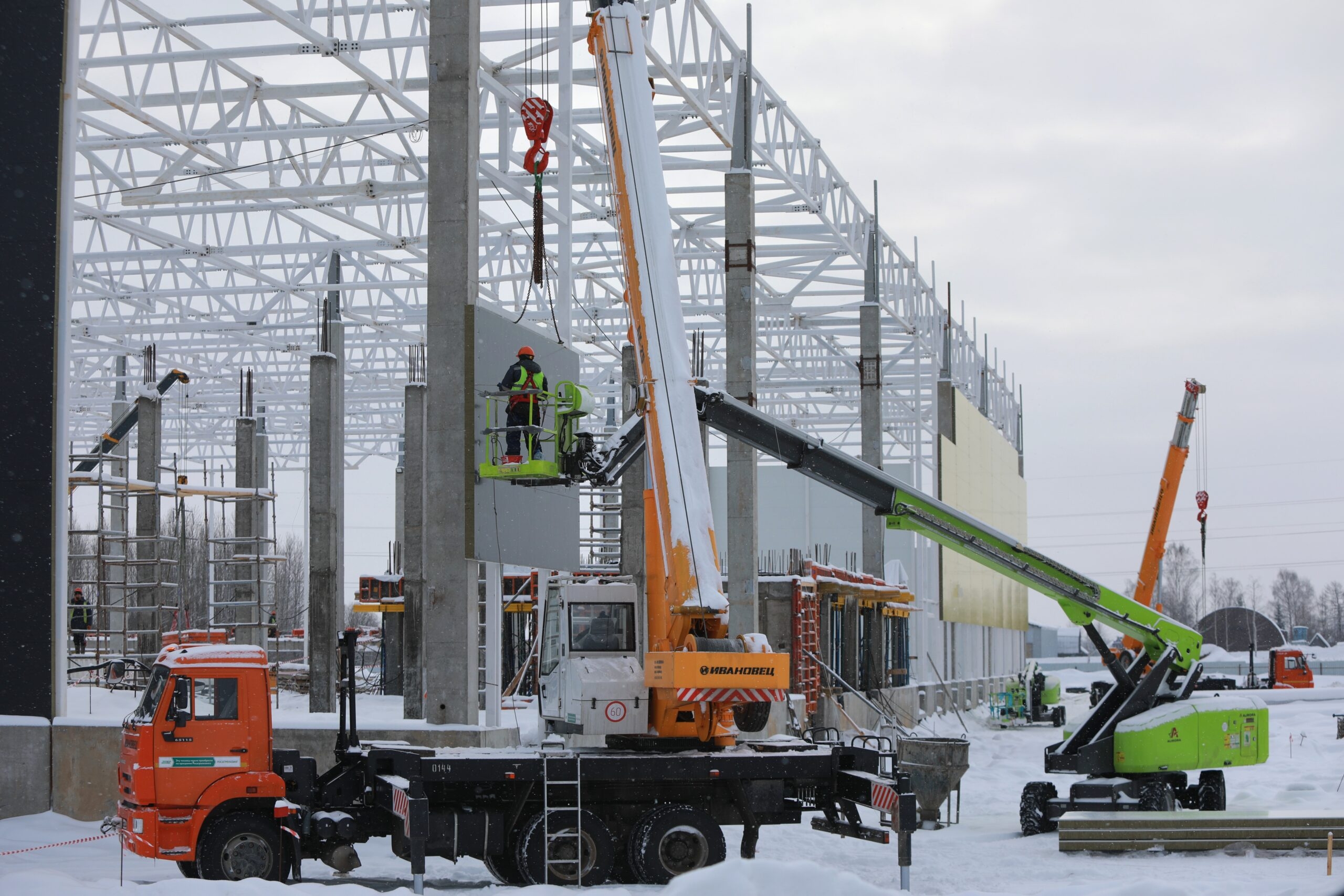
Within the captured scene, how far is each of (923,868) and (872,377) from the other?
71.6 feet

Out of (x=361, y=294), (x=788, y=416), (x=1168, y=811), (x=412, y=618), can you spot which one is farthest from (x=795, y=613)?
(x=788, y=416)

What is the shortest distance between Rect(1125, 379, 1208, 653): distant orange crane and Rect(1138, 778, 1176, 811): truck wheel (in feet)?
18.2

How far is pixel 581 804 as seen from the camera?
12992mm

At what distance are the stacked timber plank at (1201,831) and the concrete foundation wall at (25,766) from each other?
38.5ft

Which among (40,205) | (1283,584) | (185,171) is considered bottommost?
(1283,584)

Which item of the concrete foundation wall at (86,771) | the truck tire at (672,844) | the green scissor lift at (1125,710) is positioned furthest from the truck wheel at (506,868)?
the green scissor lift at (1125,710)

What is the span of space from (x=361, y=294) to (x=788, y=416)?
20.3 m

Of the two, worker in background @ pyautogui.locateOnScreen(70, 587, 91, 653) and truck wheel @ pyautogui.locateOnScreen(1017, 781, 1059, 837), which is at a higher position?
worker in background @ pyautogui.locateOnScreen(70, 587, 91, 653)

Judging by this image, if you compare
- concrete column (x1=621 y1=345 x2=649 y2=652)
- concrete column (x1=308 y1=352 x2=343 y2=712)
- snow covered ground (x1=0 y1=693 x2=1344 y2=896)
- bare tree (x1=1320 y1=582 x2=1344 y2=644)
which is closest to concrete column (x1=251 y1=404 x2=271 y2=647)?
concrete column (x1=308 y1=352 x2=343 y2=712)

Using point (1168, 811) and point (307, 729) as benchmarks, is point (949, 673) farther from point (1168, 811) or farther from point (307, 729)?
point (307, 729)

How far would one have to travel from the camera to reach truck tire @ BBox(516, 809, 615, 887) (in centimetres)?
1271

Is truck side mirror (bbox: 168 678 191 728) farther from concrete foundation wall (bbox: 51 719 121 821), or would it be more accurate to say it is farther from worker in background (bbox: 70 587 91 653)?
worker in background (bbox: 70 587 91 653)

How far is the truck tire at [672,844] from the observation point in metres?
12.7

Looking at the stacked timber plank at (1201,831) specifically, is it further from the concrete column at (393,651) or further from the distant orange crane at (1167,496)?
the concrete column at (393,651)
